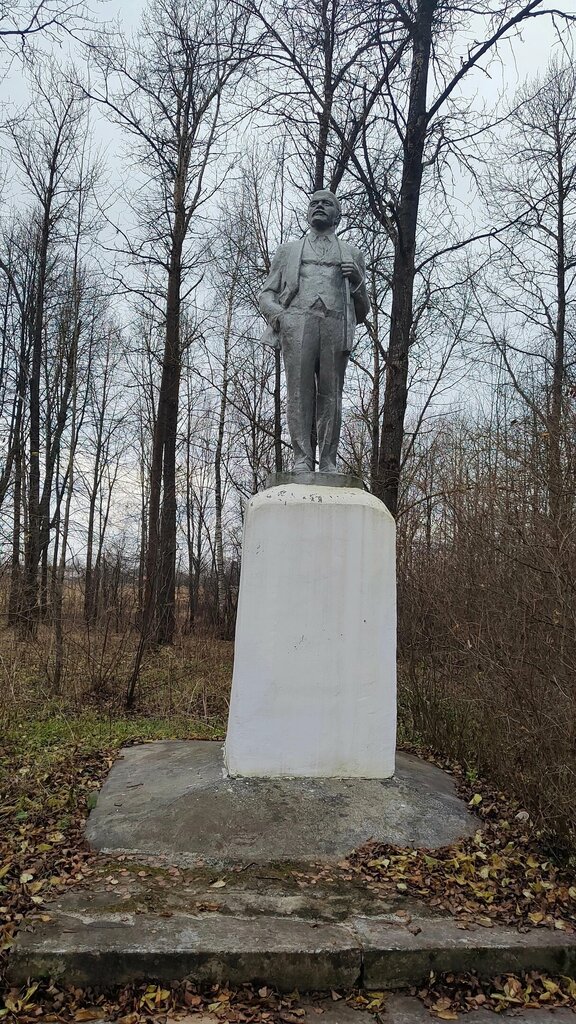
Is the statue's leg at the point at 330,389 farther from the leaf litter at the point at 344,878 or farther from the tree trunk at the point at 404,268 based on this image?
the tree trunk at the point at 404,268

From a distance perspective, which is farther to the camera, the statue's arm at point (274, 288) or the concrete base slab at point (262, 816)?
the statue's arm at point (274, 288)

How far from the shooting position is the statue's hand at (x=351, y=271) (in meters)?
4.80

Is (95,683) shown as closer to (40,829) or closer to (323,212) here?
(40,829)

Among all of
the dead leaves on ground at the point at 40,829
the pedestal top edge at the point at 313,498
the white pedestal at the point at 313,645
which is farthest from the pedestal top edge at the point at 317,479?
the dead leaves on ground at the point at 40,829

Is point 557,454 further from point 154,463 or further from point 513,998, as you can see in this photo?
point 154,463

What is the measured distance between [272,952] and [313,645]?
1838 mm

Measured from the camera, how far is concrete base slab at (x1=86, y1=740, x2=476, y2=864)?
11.8 feet

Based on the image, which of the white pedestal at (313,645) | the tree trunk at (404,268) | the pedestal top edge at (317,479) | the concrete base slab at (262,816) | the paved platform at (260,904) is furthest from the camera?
the tree trunk at (404,268)

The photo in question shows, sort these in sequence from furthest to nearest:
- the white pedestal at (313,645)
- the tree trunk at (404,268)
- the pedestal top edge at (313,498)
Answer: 1. the tree trunk at (404,268)
2. the pedestal top edge at (313,498)
3. the white pedestal at (313,645)

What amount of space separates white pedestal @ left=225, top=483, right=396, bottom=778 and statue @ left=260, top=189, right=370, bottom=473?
22.6 inches

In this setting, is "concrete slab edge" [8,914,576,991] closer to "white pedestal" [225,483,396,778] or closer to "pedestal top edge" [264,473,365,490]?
"white pedestal" [225,483,396,778]

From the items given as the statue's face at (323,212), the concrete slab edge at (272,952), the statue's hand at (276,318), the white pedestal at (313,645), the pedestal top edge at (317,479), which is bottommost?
the concrete slab edge at (272,952)

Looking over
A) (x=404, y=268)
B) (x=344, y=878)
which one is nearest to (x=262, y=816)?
(x=344, y=878)

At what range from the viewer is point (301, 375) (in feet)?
15.7
